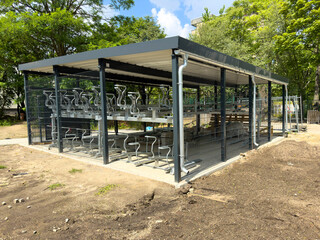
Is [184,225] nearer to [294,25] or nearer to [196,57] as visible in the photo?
[196,57]

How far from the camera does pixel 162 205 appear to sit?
3.75 m

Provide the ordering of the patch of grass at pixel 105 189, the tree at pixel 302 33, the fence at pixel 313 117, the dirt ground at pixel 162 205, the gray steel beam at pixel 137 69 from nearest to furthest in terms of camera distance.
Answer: the dirt ground at pixel 162 205, the patch of grass at pixel 105 189, the gray steel beam at pixel 137 69, the tree at pixel 302 33, the fence at pixel 313 117

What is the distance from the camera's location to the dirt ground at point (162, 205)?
115 inches

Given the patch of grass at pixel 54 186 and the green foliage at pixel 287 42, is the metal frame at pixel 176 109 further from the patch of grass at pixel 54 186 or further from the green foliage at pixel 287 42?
the green foliage at pixel 287 42

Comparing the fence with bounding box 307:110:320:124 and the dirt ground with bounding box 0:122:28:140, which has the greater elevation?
the fence with bounding box 307:110:320:124

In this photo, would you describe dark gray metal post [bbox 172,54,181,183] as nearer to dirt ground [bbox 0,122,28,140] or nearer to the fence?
dirt ground [bbox 0,122,28,140]

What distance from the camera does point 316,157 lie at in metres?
6.79

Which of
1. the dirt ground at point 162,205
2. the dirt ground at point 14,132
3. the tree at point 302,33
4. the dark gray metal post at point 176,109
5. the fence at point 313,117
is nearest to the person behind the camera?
the dirt ground at point 162,205

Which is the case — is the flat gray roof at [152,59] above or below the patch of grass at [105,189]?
above

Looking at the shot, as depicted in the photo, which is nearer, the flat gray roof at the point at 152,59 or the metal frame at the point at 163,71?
the metal frame at the point at 163,71

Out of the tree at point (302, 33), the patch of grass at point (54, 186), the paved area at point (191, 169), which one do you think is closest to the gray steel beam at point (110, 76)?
the paved area at point (191, 169)

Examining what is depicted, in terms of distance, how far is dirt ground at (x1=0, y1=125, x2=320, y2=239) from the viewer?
292cm

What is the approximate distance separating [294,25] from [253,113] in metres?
12.7

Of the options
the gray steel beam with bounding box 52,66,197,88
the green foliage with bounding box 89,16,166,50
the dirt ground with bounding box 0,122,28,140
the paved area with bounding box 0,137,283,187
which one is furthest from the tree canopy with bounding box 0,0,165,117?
the paved area with bounding box 0,137,283,187
